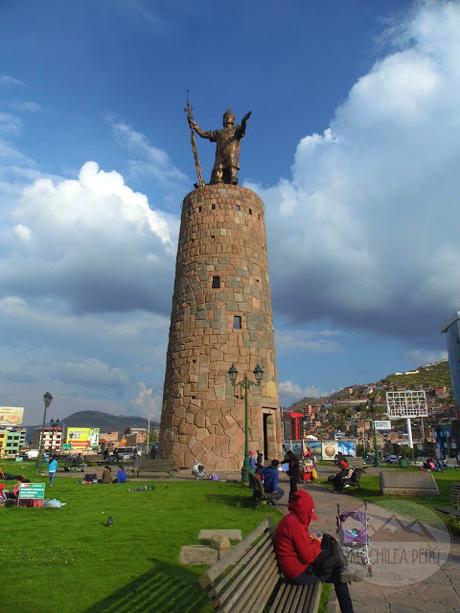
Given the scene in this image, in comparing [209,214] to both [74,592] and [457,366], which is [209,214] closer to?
[74,592]

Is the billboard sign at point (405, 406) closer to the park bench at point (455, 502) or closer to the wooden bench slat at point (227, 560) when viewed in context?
the park bench at point (455, 502)

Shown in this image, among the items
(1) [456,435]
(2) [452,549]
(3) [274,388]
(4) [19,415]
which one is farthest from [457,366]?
(4) [19,415]

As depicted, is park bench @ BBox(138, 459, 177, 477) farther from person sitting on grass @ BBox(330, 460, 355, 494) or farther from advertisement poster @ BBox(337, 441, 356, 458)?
advertisement poster @ BBox(337, 441, 356, 458)

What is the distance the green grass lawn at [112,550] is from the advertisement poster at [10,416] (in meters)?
143

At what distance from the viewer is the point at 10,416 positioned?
455 feet

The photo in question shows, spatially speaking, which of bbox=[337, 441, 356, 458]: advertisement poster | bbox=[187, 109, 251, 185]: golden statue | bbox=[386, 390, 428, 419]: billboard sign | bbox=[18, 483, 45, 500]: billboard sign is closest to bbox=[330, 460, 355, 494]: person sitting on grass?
bbox=[18, 483, 45, 500]: billboard sign

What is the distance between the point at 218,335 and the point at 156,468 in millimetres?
6346

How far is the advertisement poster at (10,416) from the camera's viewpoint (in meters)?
137

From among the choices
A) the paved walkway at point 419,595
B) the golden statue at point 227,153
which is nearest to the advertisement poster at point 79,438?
the golden statue at point 227,153

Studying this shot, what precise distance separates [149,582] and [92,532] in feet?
10.7

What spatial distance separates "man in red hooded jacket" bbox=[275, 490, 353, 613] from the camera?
14.5 ft

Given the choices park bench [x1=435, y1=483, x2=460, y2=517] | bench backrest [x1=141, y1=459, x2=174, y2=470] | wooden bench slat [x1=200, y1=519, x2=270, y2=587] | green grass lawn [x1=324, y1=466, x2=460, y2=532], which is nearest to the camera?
wooden bench slat [x1=200, y1=519, x2=270, y2=587]

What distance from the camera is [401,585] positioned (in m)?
5.49

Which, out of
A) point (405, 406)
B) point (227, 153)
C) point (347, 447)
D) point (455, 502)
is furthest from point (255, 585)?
point (405, 406)
